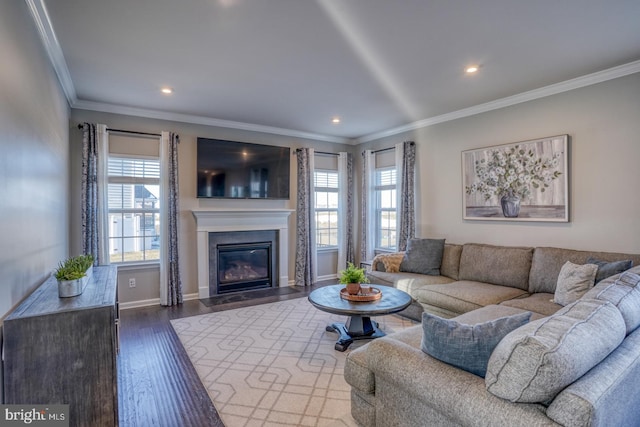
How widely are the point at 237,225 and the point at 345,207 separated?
213 centimetres

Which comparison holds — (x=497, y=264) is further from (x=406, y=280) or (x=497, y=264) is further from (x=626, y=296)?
(x=626, y=296)

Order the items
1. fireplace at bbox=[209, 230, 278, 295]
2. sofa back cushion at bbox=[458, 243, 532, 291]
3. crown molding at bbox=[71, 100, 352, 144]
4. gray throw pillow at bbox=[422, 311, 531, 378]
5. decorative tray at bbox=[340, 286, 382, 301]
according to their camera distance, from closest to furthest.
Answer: gray throw pillow at bbox=[422, 311, 531, 378]
decorative tray at bbox=[340, 286, 382, 301]
sofa back cushion at bbox=[458, 243, 532, 291]
crown molding at bbox=[71, 100, 352, 144]
fireplace at bbox=[209, 230, 278, 295]

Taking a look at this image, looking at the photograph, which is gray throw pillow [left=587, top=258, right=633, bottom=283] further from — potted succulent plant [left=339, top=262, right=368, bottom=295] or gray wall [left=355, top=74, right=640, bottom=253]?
potted succulent plant [left=339, top=262, right=368, bottom=295]

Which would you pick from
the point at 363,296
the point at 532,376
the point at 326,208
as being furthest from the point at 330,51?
the point at 326,208

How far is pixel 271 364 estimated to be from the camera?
9.53 ft

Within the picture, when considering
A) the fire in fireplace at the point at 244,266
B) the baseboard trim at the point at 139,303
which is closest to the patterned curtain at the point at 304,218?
the fire in fireplace at the point at 244,266

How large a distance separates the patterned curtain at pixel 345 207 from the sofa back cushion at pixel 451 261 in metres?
2.24

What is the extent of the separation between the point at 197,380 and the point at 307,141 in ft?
14.4

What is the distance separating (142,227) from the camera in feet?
15.5

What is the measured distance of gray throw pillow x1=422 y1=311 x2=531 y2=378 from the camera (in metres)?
1.45

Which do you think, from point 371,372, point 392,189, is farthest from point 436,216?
point 371,372

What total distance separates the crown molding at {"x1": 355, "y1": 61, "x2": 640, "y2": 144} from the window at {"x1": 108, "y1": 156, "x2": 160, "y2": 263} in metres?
3.96

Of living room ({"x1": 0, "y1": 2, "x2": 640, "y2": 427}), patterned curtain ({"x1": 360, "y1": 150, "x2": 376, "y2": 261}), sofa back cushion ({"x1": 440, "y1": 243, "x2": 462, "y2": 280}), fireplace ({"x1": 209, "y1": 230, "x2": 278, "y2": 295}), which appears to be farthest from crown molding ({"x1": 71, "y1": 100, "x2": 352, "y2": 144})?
sofa back cushion ({"x1": 440, "y1": 243, "x2": 462, "y2": 280})

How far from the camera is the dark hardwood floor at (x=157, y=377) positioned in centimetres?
220
